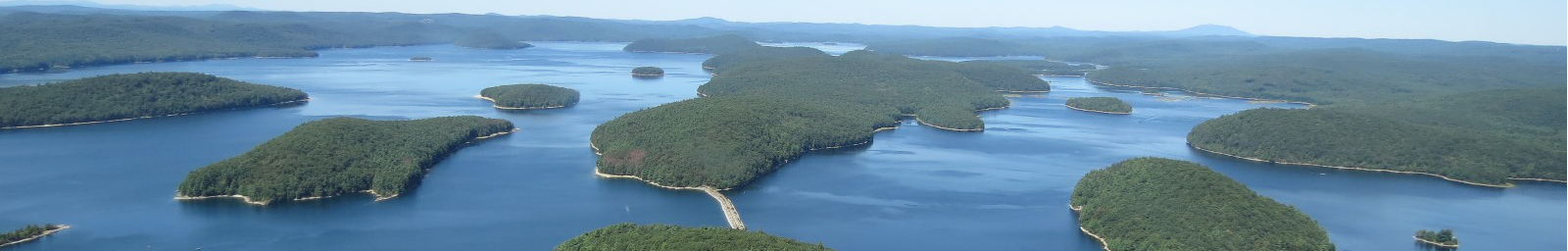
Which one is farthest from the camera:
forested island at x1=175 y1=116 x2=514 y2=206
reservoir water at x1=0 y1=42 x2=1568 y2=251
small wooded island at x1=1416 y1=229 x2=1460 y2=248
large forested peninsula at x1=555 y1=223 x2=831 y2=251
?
forested island at x1=175 y1=116 x2=514 y2=206

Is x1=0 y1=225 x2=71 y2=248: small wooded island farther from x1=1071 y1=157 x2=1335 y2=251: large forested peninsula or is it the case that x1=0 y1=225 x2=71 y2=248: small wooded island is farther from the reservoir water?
x1=1071 y1=157 x2=1335 y2=251: large forested peninsula

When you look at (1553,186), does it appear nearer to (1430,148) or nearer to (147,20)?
(1430,148)

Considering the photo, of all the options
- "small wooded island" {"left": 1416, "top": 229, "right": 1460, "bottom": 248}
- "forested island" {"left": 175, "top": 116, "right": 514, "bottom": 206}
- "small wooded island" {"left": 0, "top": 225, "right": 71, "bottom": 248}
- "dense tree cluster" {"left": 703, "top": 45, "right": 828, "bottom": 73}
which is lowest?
"small wooded island" {"left": 0, "top": 225, "right": 71, "bottom": 248}

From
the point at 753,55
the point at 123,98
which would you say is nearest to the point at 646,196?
the point at 123,98

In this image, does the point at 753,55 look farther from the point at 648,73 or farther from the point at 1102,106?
the point at 1102,106

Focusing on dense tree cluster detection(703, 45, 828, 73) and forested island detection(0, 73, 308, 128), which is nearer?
forested island detection(0, 73, 308, 128)

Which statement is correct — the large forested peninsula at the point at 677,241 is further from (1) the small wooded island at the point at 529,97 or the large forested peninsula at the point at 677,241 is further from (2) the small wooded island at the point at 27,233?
(1) the small wooded island at the point at 529,97

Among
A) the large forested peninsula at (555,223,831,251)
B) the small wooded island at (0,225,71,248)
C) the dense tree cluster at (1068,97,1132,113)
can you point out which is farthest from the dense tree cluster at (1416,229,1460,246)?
the small wooded island at (0,225,71,248)
